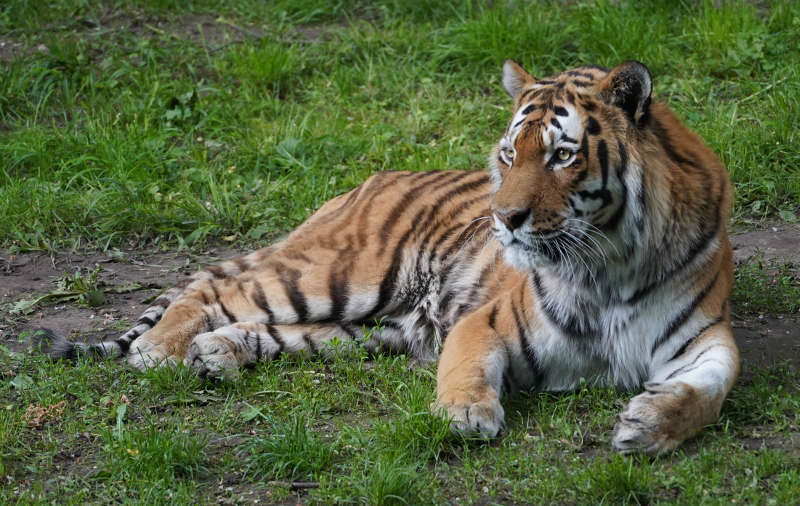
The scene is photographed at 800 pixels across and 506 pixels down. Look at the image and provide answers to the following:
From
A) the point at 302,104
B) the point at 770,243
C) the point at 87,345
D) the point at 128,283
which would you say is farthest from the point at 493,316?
the point at 302,104

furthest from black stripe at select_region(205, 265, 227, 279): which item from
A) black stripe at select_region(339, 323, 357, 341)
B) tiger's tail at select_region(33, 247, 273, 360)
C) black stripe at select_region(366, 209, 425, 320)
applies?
black stripe at select_region(366, 209, 425, 320)

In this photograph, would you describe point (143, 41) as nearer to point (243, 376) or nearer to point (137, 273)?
point (137, 273)

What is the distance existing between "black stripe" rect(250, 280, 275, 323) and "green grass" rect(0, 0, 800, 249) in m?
1.12

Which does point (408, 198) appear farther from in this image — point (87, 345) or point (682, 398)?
point (682, 398)

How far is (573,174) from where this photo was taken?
10.9 ft

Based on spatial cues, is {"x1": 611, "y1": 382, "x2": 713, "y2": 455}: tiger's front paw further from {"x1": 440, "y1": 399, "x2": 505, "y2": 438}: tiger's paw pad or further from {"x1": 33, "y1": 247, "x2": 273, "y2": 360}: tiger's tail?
{"x1": 33, "y1": 247, "x2": 273, "y2": 360}: tiger's tail

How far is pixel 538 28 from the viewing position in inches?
260

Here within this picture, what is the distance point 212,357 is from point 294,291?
0.62 m

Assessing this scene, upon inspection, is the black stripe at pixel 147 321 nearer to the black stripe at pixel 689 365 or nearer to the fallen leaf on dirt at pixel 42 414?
the fallen leaf on dirt at pixel 42 414

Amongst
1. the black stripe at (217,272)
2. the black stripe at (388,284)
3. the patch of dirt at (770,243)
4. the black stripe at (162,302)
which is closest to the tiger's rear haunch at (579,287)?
the black stripe at (388,284)

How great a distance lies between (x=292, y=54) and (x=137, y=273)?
2.29 metres

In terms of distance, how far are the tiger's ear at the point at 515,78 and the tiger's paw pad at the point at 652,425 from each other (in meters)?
1.28

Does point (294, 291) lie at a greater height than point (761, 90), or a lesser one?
lesser

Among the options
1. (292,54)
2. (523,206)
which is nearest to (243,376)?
(523,206)
